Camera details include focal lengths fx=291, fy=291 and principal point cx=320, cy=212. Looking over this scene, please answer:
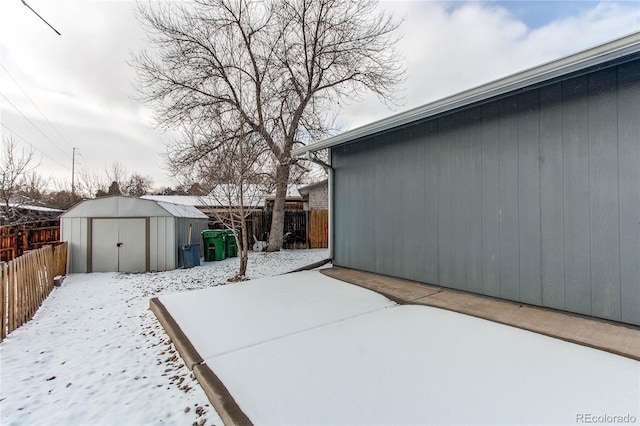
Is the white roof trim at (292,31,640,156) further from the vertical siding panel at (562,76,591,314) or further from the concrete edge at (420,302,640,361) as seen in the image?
the concrete edge at (420,302,640,361)

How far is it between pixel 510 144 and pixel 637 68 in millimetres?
1225

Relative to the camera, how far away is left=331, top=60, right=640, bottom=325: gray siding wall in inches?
117

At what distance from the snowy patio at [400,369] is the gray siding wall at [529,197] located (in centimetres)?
103

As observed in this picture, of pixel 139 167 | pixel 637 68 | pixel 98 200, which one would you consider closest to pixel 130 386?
pixel 637 68

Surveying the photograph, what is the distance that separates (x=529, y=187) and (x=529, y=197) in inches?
4.8

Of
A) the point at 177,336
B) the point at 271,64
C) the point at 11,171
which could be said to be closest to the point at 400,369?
the point at 177,336

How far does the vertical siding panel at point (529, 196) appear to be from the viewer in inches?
138

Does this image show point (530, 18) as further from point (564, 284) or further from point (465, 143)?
point (564, 284)

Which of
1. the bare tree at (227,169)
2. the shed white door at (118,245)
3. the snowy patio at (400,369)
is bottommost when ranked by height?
the snowy patio at (400,369)

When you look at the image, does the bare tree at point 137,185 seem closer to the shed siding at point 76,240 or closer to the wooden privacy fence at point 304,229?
the wooden privacy fence at point 304,229

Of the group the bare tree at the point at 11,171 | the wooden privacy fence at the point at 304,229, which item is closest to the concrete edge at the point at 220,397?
the bare tree at the point at 11,171

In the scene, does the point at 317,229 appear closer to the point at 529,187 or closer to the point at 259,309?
the point at 259,309

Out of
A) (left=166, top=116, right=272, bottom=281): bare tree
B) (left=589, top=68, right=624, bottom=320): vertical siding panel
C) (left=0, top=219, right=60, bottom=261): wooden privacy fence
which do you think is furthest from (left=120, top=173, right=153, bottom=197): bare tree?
(left=589, top=68, right=624, bottom=320): vertical siding panel

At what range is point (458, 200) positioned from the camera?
429 centimetres
